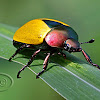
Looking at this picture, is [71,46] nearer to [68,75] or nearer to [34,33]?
[68,75]

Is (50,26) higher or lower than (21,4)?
higher

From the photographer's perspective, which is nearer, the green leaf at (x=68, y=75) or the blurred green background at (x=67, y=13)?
the green leaf at (x=68, y=75)

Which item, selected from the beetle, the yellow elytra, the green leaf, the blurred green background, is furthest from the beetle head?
the blurred green background

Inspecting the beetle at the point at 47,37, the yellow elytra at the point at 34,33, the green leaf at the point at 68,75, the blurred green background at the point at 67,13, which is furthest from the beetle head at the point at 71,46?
the blurred green background at the point at 67,13

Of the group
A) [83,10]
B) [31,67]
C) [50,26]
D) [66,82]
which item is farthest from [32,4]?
[66,82]

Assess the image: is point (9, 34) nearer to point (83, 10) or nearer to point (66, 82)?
point (66, 82)

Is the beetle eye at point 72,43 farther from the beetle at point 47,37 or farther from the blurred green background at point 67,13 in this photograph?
the blurred green background at point 67,13

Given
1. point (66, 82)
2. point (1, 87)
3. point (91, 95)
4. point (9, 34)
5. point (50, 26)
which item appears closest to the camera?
point (91, 95)
